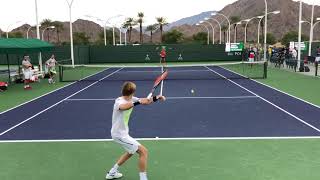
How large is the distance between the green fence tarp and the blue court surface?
210 inches

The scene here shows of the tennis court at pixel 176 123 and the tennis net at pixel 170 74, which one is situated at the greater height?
the tennis net at pixel 170 74

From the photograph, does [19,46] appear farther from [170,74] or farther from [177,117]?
[177,117]

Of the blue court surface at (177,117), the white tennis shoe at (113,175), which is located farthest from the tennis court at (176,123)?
the white tennis shoe at (113,175)

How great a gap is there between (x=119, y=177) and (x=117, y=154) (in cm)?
152

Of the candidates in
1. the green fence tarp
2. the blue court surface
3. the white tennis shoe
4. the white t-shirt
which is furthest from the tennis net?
the white t-shirt

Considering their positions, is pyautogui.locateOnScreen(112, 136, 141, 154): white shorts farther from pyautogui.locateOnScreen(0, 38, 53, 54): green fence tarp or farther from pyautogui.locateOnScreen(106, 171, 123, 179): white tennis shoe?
pyautogui.locateOnScreen(0, 38, 53, 54): green fence tarp

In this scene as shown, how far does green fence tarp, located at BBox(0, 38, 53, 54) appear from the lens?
2270cm

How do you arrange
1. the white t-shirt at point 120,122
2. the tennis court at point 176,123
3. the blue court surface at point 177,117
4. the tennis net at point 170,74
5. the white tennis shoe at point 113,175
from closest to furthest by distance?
the white t-shirt at point 120,122 < the white tennis shoe at point 113,175 < the tennis court at point 176,123 < the blue court surface at point 177,117 < the tennis net at point 170,74

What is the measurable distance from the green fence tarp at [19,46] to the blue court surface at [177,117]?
5.33 metres

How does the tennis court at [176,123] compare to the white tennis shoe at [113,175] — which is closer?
the white tennis shoe at [113,175]

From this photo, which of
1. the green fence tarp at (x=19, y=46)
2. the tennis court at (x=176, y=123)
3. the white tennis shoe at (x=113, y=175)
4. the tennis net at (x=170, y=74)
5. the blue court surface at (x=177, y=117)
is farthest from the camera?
the tennis net at (x=170, y=74)

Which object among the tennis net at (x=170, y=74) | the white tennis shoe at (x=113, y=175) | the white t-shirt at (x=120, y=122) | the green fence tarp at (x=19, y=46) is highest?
the green fence tarp at (x=19, y=46)

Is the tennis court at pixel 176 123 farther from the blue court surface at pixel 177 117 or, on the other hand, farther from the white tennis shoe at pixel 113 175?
the white tennis shoe at pixel 113 175

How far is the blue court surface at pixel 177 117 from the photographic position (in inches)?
420
